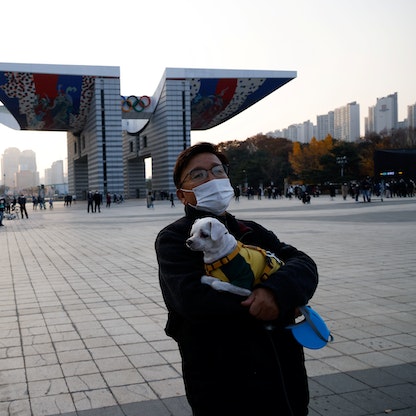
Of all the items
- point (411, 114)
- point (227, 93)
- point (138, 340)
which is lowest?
point (138, 340)

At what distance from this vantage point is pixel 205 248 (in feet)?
5.90

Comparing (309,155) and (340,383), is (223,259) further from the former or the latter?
(309,155)

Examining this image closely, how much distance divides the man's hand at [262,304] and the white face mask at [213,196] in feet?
1.39

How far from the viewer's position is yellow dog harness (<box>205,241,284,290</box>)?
183 cm

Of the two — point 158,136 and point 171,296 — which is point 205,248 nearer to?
point 171,296

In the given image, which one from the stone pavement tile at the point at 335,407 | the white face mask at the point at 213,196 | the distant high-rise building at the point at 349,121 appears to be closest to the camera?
the white face mask at the point at 213,196

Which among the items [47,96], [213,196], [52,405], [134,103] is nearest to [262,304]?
[213,196]

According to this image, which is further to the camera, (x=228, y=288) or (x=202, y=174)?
(x=202, y=174)

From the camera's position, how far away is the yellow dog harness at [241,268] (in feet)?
5.99

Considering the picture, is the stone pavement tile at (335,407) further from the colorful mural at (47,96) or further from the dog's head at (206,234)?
the colorful mural at (47,96)

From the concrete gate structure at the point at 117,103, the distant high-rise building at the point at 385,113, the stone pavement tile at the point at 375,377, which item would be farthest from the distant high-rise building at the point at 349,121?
the stone pavement tile at the point at 375,377

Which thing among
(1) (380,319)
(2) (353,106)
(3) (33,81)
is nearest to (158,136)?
(3) (33,81)

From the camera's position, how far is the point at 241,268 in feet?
5.99

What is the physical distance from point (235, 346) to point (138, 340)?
3.30 meters
